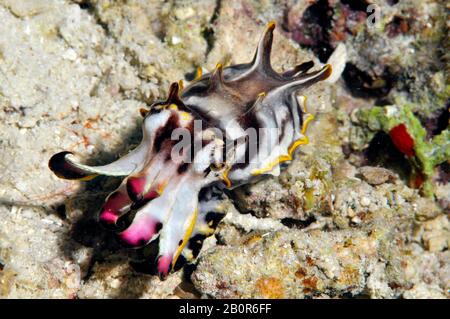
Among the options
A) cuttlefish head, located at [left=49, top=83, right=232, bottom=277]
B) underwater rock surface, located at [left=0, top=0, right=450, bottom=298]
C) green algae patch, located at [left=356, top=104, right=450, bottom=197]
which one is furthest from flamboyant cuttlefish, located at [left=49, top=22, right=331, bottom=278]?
green algae patch, located at [left=356, top=104, right=450, bottom=197]

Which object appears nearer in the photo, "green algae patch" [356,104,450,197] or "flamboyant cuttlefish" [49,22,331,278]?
"flamboyant cuttlefish" [49,22,331,278]

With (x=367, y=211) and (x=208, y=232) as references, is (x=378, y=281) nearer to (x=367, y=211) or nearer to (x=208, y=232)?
(x=367, y=211)

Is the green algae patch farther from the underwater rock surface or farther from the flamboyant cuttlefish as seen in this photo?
the flamboyant cuttlefish

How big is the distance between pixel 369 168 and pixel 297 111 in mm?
1408

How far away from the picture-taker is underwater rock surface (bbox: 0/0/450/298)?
13.6ft

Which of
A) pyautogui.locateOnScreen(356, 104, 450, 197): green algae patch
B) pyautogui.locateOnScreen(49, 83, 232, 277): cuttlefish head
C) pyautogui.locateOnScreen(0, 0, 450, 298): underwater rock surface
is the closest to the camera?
pyautogui.locateOnScreen(49, 83, 232, 277): cuttlefish head

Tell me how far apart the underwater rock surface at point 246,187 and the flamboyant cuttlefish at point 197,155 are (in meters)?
0.54

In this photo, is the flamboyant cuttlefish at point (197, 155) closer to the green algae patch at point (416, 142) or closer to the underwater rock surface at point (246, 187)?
the underwater rock surface at point (246, 187)

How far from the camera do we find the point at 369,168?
17.0ft

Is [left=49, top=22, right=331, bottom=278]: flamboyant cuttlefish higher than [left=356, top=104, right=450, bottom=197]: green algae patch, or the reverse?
[left=49, top=22, right=331, bottom=278]: flamboyant cuttlefish

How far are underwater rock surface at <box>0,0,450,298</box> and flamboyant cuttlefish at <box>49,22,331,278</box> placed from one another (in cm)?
54

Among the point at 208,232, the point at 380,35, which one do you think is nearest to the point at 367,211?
the point at 208,232

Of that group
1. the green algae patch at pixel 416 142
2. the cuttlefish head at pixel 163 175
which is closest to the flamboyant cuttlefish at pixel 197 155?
the cuttlefish head at pixel 163 175
